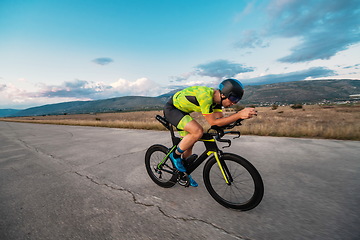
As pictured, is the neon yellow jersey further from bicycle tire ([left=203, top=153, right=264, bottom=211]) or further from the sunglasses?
bicycle tire ([left=203, top=153, right=264, bottom=211])

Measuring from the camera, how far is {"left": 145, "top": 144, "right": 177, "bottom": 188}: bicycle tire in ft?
10.2

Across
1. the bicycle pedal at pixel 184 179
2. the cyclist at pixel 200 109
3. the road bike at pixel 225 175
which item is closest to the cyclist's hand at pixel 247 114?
the cyclist at pixel 200 109

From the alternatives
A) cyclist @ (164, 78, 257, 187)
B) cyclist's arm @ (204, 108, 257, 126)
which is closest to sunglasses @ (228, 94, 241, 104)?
cyclist @ (164, 78, 257, 187)

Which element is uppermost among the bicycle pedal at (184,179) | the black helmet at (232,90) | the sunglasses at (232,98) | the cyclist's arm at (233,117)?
the black helmet at (232,90)

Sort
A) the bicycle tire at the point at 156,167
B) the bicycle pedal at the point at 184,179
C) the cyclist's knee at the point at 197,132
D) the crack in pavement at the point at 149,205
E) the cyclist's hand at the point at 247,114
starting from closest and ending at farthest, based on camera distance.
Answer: the crack in pavement at the point at 149,205 < the cyclist's hand at the point at 247,114 < the cyclist's knee at the point at 197,132 < the bicycle pedal at the point at 184,179 < the bicycle tire at the point at 156,167

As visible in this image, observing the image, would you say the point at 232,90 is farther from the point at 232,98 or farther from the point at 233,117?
the point at 233,117

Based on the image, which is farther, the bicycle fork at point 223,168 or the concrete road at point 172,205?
the bicycle fork at point 223,168

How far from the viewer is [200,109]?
2.77 meters

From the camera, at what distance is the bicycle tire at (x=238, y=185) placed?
2.14m

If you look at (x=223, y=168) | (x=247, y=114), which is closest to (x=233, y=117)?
(x=247, y=114)

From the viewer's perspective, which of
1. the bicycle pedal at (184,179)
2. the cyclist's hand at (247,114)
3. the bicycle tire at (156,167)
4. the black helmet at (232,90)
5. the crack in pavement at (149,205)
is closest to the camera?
the crack in pavement at (149,205)

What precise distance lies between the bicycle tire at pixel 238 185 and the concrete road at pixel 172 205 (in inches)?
5.2

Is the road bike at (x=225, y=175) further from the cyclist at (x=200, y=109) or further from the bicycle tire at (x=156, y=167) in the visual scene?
Result: the cyclist at (x=200, y=109)

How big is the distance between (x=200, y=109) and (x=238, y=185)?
133 cm
